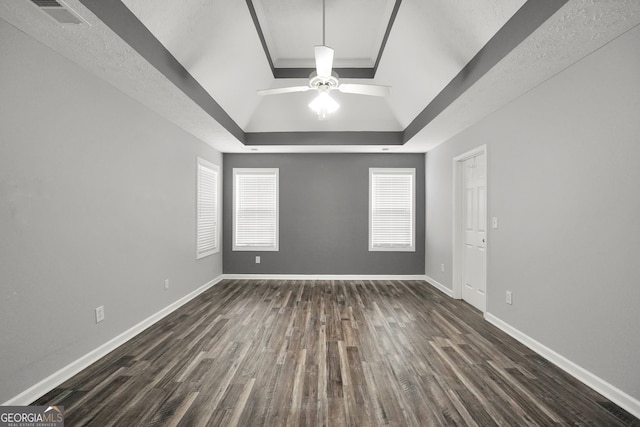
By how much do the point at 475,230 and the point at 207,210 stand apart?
4245 millimetres

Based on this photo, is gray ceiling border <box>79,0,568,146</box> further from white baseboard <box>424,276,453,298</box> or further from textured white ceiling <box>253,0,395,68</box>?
white baseboard <box>424,276,453,298</box>

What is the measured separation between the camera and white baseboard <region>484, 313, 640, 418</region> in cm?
184

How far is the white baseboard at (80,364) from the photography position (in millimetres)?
1871

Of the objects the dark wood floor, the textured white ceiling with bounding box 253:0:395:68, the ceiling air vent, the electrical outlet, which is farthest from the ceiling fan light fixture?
the electrical outlet

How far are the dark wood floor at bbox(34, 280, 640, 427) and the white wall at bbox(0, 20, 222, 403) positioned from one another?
1.26 ft

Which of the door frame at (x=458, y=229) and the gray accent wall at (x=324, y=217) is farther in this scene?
the gray accent wall at (x=324, y=217)

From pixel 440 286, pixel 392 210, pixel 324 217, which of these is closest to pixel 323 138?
pixel 324 217

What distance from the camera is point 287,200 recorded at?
5.63m

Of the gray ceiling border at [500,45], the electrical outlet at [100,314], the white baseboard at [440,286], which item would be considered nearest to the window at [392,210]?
the white baseboard at [440,286]

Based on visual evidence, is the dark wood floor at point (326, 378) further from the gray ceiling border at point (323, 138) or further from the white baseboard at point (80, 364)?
the gray ceiling border at point (323, 138)

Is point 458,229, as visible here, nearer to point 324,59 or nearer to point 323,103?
point 323,103

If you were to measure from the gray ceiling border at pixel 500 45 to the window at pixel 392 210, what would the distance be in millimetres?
2123

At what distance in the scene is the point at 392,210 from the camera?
18.5 ft

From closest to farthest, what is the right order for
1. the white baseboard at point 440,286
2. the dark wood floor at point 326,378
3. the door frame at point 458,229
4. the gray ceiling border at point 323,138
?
the dark wood floor at point 326,378 → the door frame at point 458,229 → the white baseboard at point 440,286 → the gray ceiling border at point 323,138
